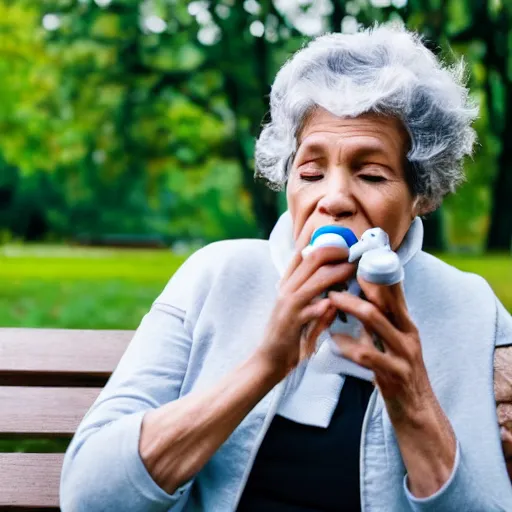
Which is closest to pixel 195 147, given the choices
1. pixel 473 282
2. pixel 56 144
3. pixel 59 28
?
pixel 56 144

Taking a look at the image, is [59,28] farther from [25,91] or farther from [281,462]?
[281,462]

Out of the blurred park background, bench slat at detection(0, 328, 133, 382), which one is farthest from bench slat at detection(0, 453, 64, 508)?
the blurred park background

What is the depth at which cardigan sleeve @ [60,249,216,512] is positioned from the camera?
1818mm

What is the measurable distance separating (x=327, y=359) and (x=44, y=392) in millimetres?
927

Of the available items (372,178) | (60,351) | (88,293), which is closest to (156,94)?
(88,293)

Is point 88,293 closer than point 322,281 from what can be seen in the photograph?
No

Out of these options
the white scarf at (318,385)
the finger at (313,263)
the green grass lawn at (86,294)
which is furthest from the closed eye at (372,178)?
the green grass lawn at (86,294)

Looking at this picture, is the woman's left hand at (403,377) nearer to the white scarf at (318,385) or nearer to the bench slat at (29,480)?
the white scarf at (318,385)

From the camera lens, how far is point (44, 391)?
2561 millimetres

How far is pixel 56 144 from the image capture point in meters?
17.6

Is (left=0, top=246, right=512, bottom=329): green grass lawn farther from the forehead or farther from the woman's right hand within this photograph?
the woman's right hand

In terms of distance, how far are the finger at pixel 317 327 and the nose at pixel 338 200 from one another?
0.30 m

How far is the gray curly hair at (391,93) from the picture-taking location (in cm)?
205

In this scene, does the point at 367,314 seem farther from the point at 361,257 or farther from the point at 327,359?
the point at 327,359
